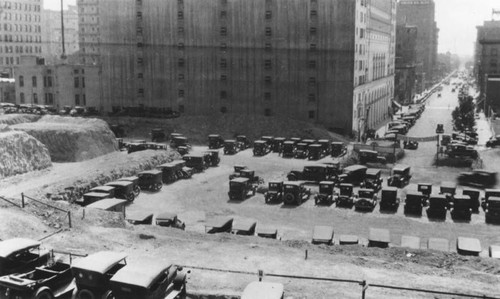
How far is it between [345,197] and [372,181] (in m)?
6.40

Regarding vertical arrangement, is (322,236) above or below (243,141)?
below

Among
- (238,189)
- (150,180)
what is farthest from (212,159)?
(238,189)

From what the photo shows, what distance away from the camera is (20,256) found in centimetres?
2061

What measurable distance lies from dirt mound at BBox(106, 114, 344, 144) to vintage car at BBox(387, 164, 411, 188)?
917 inches

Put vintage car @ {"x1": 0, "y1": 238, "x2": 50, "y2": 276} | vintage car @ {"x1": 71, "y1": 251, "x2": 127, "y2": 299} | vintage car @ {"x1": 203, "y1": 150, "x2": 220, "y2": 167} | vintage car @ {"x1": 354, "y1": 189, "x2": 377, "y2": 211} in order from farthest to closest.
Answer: vintage car @ {"x1": 203, "y1": 150, "x2": 220, "y2": 167}
vintage car @ {"x1": 354, "y1": 189, "x2": 377, "y2": 211}
vintage car @ {"x1": 0, "y1": 238, "x2": 50, "y2": 276}
vintage car @ {"x1": 71, "y1": 251, "x2": 127, "y2": 299}

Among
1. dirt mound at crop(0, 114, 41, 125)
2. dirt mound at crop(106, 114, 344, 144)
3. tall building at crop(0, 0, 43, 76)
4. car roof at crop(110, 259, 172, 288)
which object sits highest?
tall building at crop(0, 0, 43, 76)

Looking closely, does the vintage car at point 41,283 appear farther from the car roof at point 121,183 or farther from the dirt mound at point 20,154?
the dirt mound at point 20,154

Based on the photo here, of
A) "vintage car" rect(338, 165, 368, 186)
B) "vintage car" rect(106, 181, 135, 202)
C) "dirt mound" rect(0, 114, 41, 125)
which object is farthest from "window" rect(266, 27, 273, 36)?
"vintage car" rect(106, 181, 135, 202)

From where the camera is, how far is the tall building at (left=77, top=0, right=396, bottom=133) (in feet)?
259

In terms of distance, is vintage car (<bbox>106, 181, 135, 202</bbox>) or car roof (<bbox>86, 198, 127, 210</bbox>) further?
vintage car (<bbox>106, 181, 135, 202</bbox>)

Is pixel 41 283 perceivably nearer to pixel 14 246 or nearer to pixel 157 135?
pixel 14 246

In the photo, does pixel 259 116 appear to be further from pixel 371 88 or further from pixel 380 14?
pixel 380 14

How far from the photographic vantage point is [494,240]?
35219 mm

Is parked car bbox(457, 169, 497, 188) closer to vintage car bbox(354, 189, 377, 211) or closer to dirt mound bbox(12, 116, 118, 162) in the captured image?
vintage car bbox(354, 189, 377, 211)
